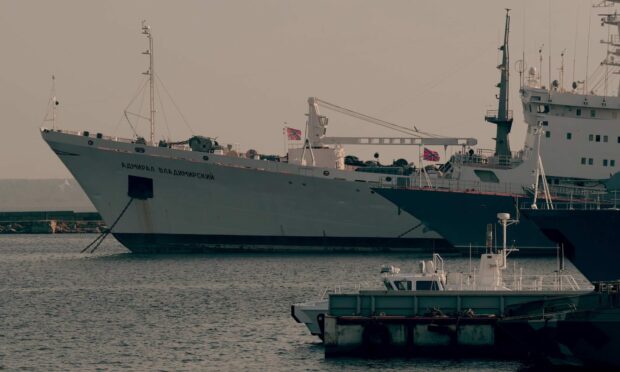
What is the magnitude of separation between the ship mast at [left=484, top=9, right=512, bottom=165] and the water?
34.0 feet

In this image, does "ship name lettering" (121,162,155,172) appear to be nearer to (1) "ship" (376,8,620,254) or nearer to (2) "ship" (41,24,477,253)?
(2) "ship" (41,24,477,253)

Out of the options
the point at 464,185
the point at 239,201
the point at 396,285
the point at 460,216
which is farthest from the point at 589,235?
the point at 239,201

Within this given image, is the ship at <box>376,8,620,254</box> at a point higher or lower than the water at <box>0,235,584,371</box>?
higher

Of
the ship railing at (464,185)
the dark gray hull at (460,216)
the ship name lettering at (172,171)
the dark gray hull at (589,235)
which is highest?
the ship name lettering at (172,171)

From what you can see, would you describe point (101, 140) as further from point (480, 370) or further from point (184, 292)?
point (480, 370)

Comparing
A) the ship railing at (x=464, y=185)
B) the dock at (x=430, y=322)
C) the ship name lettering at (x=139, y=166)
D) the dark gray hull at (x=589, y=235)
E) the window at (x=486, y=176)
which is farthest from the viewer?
the ship name lettering at (x=139, y=166)

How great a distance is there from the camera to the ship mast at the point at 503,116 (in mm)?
92250

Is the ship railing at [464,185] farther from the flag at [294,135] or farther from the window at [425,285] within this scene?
the window at [425,285]

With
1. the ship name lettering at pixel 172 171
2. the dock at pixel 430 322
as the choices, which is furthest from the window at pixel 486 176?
the dock at pixel 430 322

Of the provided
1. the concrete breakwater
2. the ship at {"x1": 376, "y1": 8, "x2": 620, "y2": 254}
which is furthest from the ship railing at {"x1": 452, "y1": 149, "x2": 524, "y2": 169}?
the concrete breakwater

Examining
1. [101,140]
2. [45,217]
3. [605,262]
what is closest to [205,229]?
[101,140]

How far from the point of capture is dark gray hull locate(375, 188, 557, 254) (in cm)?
8256

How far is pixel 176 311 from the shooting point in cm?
5869

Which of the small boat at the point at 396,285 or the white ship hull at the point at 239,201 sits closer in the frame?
the small boat at the point at 396,285
